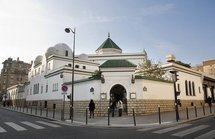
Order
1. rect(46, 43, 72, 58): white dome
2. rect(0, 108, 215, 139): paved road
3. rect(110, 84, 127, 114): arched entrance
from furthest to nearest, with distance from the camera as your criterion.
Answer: rect(46, 43, 72, 58): white dome → rect(110, 84, 127, 114): arched entrance → rect(0, 108, 215, 139): paved road

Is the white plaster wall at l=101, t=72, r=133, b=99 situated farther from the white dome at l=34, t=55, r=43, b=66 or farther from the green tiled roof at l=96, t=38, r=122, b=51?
the white dome at l=34, t=55, r=43, b=66

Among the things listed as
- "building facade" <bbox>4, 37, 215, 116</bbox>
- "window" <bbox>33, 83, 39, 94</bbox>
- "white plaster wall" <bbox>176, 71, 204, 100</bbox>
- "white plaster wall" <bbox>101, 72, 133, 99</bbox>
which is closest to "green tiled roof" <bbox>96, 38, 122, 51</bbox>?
"building facade" <bbox>4, 37, 215, 116</bbox>

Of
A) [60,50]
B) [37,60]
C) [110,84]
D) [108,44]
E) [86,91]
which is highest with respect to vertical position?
[108,44]

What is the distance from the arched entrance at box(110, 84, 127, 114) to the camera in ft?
64.8

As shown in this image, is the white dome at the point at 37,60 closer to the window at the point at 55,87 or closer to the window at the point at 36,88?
the window at the point at 36,88

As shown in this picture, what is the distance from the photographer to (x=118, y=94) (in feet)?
69.2

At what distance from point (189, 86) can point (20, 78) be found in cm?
7618

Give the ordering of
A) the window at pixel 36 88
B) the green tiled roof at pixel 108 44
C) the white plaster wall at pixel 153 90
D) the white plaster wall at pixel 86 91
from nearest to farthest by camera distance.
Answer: the white plaster wall at pixel 153 90 → the white plaster wall at pixel 86 91 → the window at pixel 36 88 → the green tiled roof at pixel 108 44

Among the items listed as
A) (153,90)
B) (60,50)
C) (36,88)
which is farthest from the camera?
(36,88)

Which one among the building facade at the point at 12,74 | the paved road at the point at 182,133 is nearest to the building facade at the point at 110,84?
the paved road at the point at 182,133

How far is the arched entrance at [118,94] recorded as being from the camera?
19.8 meters

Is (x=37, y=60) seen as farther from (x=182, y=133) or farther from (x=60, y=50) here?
(x=182, y=133)

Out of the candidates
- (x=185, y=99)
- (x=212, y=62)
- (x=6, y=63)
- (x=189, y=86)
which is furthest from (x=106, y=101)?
(x=6, y=63)

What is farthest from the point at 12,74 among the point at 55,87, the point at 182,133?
the point at 182,133
